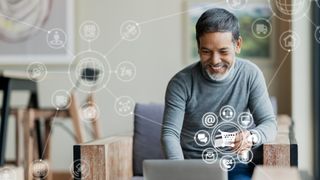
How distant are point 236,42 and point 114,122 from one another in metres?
0.30

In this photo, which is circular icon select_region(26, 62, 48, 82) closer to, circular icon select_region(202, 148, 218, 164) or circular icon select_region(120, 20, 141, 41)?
circular icon select_region(120, 20, 141, 41)

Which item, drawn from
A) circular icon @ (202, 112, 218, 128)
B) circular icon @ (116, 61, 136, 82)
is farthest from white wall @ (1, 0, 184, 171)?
circular icon @ (202, 112, 218, 128)

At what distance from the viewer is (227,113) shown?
910 mm

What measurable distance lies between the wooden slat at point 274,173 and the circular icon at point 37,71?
1.42ft

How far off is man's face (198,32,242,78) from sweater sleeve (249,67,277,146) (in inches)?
2.2

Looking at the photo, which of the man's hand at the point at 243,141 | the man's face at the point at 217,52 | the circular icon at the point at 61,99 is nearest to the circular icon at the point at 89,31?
the circular icon at the point at 61,99

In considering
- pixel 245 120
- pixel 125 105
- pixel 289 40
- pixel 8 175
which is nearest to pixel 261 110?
pixel 245 120

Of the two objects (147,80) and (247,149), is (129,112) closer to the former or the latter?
(147,80)

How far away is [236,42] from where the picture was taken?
3.03ft

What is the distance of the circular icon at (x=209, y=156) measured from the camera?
2.97ft

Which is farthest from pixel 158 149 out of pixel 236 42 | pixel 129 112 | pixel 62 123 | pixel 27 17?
pixel 62 123

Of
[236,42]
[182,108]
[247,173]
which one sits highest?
[236,42]

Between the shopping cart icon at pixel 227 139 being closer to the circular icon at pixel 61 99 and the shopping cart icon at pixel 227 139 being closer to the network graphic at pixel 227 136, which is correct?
the network graphic at pixel 227 136

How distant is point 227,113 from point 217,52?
3.9 inches
